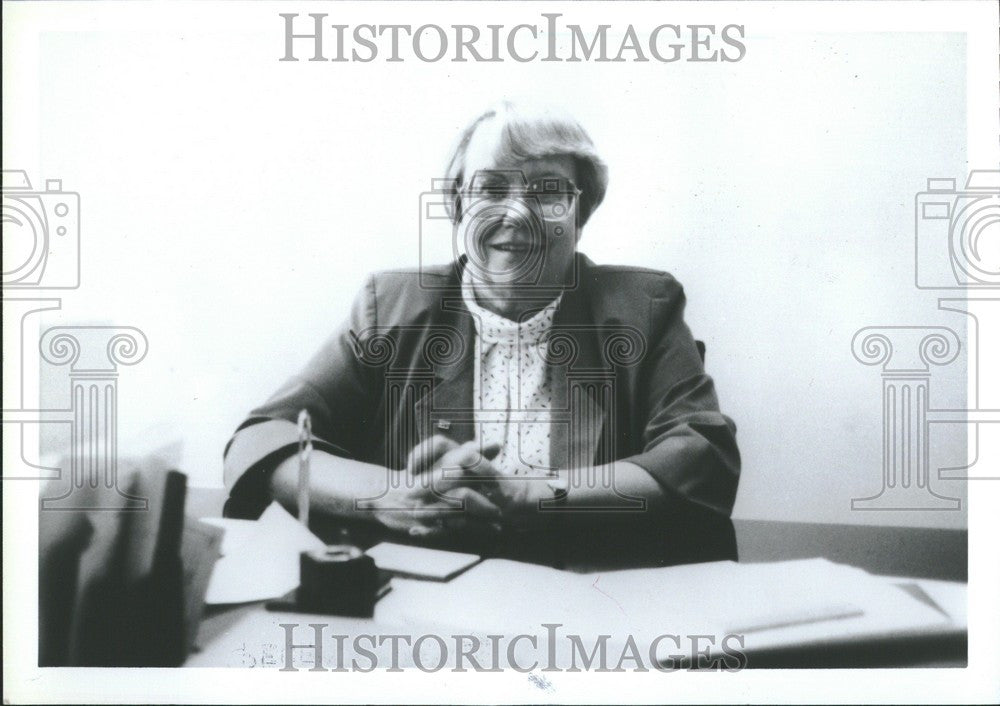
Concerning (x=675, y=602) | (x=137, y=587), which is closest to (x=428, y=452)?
(x=675, y=602)

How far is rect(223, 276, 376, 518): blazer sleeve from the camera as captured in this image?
233 centimetres

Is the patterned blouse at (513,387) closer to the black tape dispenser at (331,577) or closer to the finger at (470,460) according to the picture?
the finger at (470,460)

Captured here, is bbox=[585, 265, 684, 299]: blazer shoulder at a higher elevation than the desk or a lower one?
A: higher

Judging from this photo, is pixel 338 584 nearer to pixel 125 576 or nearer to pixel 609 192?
pixel 125 576

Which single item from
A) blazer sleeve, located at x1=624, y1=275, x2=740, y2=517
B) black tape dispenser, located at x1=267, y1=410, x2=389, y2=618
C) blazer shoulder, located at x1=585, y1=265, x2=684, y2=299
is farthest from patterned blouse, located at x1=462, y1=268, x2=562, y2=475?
black tape dispenser, located at x1=267, y1=410, x2=389, y2=618

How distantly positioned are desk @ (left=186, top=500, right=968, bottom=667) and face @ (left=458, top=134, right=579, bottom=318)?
84cm

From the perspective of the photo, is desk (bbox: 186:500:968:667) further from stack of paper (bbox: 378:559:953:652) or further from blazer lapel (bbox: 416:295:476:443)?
blazer lapel (bbox: 416:295:476:443)

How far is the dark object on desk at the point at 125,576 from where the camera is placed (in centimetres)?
238

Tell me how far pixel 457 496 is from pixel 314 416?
16.9 inches

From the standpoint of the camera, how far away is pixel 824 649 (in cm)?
236

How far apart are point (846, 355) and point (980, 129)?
2.31 ft

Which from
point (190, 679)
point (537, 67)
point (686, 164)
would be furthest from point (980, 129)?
point (190, 679)

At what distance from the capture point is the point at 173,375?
239cm

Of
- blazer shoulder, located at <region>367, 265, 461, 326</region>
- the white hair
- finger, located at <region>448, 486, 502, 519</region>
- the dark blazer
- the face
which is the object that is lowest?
finger, located at <region>448, 486, 502, 519</region>
